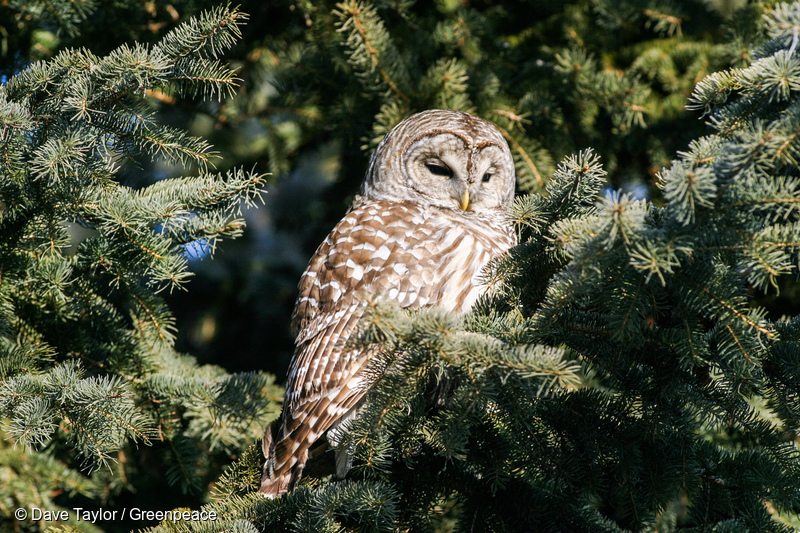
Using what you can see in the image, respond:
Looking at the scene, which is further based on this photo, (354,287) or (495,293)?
(354,287)

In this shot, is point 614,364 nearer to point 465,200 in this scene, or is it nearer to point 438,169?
point 465,200

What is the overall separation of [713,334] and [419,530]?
139 cm

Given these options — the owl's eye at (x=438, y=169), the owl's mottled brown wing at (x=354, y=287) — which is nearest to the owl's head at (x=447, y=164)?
the owl's eye at (x=438, y=169)

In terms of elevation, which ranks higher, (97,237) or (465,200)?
(465,200)

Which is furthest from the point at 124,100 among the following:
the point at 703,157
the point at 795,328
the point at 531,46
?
the point at 531,46

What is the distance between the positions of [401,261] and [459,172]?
74 cm

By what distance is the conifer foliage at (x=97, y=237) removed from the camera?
2578 millimetres

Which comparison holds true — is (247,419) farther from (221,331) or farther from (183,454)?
(221,331)

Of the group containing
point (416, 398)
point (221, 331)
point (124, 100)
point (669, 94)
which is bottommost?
point (416, 398)

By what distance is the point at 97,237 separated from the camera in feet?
9.75

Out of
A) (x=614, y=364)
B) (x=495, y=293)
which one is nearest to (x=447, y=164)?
(x=495, y=293)

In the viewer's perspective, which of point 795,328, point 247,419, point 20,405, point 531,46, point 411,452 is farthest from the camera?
point 531,46

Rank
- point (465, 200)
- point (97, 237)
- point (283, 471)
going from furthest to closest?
1. point (465, 200)
2. point (283, 471)
3. point (97, 237)

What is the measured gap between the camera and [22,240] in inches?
115
